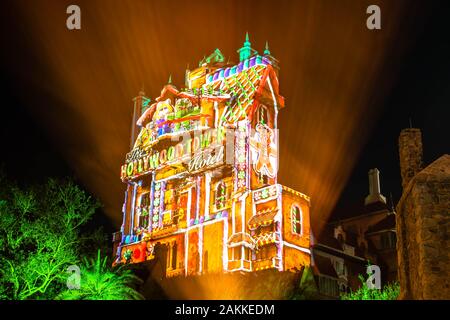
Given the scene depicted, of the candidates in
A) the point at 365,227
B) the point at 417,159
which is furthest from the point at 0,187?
the point at 365,227

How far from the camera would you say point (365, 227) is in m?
59.8

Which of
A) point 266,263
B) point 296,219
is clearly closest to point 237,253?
point 266,263

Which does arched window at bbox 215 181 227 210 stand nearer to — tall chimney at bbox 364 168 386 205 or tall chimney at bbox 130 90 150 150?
tall chimney at bbox 130 90 150 150

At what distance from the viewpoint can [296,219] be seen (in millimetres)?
40312

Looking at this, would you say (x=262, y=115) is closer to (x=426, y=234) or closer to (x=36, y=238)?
(x=36, y=238)

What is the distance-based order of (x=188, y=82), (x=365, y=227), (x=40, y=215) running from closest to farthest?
(x=40, y=215), (x=188, y=82), (x=365, y=227)

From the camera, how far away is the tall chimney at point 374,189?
61938 millimetres

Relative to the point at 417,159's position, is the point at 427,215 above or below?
below

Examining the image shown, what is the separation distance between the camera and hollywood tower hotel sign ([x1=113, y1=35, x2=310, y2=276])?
39.9 meters

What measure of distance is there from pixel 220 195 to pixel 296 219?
610cm

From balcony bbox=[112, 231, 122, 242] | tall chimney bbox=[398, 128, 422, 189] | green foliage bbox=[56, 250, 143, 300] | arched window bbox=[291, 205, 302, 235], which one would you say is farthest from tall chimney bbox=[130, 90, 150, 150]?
tall chimney bbox=[398, 128, 422, 189]

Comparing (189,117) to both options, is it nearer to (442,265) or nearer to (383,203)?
(383,203)

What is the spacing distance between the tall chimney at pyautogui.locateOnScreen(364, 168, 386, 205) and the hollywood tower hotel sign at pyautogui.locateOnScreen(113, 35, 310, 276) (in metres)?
21.3

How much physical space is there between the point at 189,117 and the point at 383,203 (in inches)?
960
